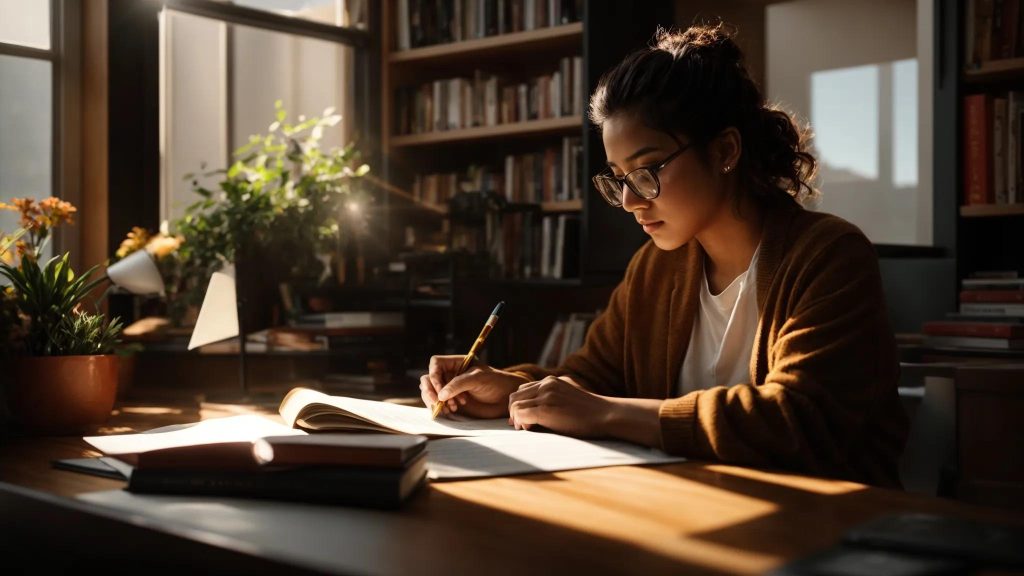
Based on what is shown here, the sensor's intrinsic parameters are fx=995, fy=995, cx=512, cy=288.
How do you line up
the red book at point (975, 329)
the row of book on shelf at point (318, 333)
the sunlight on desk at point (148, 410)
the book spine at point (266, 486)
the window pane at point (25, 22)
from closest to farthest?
1. the book spine at point (266, 486)
2. the sunlight on desk at point (148, 410)
3. the red book at point (975, 329)
4. the row of book on shelf at point (318, 333)
5. the window pane at point (25, 22)

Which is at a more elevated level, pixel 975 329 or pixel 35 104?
pixel 35 104

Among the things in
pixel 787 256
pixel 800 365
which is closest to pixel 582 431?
pixel 800 365

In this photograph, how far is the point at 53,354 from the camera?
1.69 metres

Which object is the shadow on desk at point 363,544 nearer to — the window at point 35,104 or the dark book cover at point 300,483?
the dark book cover at point 300,483

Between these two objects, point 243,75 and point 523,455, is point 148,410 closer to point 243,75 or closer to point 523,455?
point 523,455

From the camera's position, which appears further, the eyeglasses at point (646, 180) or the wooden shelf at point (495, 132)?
the wooden shelf at point (495, 132)

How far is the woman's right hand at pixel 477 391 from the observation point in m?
1.58

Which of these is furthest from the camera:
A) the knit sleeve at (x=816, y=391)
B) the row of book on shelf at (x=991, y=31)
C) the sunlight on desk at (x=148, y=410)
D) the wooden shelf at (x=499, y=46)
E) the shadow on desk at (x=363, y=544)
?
the wooden shelf at (x=499, y=46)

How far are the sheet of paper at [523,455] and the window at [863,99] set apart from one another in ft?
14.2

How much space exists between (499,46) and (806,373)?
8.40 ft

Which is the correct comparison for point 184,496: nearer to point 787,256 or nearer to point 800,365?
point 800,365

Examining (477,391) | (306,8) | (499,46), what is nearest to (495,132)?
(499,46)

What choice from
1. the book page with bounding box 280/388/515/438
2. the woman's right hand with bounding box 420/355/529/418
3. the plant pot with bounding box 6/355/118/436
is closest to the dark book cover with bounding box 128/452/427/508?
the book page with bounding box 280/388/515/438

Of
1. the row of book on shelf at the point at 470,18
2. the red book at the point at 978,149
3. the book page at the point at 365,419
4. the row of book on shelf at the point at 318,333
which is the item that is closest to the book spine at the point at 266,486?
the book page at the point at 365,419
